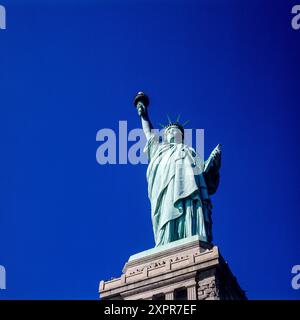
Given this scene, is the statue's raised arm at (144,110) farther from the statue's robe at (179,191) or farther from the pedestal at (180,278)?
the pedestal at (180,278)

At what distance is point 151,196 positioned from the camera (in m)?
51.5

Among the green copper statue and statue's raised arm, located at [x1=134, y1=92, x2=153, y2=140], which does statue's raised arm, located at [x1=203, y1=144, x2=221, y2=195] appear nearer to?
the green copper statue

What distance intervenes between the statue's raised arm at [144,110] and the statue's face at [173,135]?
4.35 feet

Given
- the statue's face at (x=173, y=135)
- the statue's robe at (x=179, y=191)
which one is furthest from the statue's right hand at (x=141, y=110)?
the statue's robe at (x=179, y=191)

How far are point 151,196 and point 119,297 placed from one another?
1060 cm

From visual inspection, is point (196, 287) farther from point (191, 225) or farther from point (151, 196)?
point (151, 196)

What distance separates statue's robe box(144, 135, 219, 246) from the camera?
4791cm

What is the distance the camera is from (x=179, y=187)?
162ft

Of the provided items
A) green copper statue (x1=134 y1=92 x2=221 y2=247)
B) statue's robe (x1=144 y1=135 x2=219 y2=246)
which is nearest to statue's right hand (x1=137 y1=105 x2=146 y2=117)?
green copper statue (x1=134 y1=92 x2=221 y2=247)

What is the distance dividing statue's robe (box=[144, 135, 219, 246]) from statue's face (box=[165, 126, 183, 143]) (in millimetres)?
846

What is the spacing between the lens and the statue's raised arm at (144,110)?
55.9m

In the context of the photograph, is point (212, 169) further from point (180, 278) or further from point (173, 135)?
point (180, 278)
